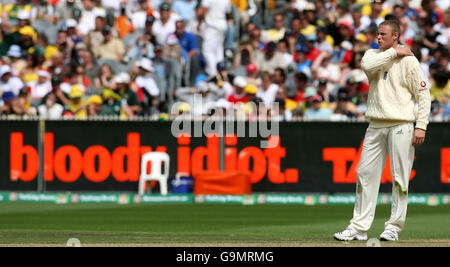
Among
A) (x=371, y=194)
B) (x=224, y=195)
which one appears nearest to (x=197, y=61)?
(x=224, y=195)

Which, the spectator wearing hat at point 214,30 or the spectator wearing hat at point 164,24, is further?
the spectator wearing hat at point 164,24

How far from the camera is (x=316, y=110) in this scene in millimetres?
21031

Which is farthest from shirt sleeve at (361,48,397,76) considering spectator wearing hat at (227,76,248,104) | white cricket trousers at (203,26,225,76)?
white cricket trousers at (203,26,225,76)

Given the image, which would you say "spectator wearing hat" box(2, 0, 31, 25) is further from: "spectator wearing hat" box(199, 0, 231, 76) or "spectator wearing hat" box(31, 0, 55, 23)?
"spectator wearing hat" box(199, 0, 231, 76)

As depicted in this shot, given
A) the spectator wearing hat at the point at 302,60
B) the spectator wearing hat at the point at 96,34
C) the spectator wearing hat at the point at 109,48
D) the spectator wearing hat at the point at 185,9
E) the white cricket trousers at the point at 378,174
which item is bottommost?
the white cricket trousers at the point at 378,174

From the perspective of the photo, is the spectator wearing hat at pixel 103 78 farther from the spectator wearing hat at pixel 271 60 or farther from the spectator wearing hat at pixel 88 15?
the spectator wearing hat at pixel 271 60

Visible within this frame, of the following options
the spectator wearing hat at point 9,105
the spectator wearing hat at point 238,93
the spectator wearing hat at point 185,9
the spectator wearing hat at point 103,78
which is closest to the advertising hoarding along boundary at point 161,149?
the spectator wearing hat at point 9,105

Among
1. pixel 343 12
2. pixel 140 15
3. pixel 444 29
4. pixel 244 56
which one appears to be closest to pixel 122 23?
pixel 140 15

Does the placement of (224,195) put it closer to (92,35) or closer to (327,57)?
(327,57)

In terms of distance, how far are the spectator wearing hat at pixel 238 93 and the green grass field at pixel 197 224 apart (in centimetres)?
294

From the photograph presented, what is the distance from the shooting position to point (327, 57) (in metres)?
22.9

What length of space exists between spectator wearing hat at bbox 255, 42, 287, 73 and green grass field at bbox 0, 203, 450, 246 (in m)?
4.68

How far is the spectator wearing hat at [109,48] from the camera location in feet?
78.3

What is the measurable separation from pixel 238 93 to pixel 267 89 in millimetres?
636
